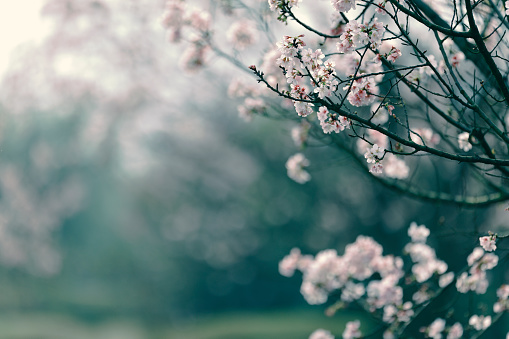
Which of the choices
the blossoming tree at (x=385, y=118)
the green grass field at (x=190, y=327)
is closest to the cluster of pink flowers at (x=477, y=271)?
the blossoming tree at (x=385, y=118)

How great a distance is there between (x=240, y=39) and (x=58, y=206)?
13.6m

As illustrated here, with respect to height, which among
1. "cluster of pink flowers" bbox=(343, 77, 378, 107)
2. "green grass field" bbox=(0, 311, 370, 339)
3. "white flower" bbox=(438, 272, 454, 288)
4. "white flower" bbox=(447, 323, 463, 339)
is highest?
"green grass field" bbox=(0, 311, 370, 339)

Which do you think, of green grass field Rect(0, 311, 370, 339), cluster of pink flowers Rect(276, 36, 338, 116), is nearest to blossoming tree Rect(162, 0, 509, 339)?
cluster of pink flowers Rect(276, 36, 338, 116)

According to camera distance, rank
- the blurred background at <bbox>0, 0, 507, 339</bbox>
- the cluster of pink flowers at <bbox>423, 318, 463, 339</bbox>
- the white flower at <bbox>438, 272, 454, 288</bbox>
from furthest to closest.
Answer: the blurred background at <bbox>0, 0, 507, 339</bbox>, the white flower at <bbox>438, 272, 454, 288</bbox>, the cluster of pink flowers at <bbox>423, 318, 463, 339</bbox>

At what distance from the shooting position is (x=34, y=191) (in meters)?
14.2

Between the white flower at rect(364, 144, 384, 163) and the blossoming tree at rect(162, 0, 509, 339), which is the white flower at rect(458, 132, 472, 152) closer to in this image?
the blossoming tree at rect(162, 0, 509, 339)

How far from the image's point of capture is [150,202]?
68.0ft

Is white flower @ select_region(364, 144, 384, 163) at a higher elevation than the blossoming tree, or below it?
below

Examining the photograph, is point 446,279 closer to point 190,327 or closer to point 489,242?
point 489,242

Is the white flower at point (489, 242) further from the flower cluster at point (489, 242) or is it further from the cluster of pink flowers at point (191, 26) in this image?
the cluster of pink flowers at point (191, 26)

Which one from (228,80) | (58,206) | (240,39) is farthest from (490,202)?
(58,206)

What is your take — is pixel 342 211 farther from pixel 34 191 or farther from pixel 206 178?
pixel 34 191

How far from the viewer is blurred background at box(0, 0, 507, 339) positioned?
431 inches

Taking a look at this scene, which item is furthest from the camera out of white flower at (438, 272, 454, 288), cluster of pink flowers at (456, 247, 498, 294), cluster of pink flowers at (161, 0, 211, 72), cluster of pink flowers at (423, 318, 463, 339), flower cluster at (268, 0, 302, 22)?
cluster of pink flowers at (161, 0, 211, 72)
